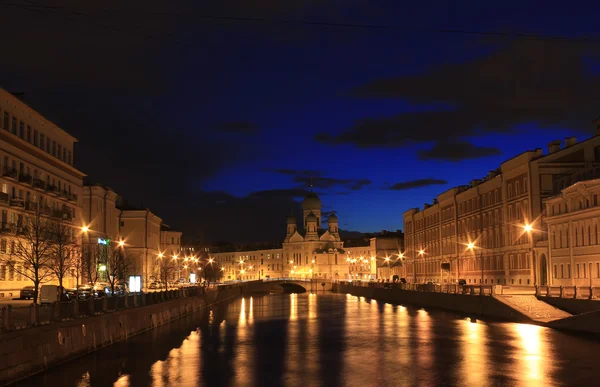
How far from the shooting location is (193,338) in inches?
1903

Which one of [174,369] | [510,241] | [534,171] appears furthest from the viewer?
[510,241]

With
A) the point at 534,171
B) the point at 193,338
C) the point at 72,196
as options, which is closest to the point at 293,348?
the point at 193,338

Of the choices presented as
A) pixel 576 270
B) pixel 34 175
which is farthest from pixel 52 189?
pixel 576 270

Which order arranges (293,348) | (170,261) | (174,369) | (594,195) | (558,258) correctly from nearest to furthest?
1. (174,369)
2. (293,348)
3. (594,195)
4. (558,258)
5. (170,261)

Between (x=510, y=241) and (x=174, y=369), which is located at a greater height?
(x=510, y=241)

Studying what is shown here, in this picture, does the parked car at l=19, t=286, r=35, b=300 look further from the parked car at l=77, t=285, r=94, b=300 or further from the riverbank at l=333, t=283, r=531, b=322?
the riverbank at l=333, t=283, r=531, b=322

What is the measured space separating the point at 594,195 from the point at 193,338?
3769 cm

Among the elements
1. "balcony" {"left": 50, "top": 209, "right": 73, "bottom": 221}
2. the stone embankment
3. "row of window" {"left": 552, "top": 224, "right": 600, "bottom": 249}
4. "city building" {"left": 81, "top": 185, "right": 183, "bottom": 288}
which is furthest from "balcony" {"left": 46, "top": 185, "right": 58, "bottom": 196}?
"row of window" {"left": 552, "top": 224, "right": 600, "bottom": 249}

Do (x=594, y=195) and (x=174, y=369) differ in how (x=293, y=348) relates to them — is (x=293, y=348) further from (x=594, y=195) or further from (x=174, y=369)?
(x=594, y=195)

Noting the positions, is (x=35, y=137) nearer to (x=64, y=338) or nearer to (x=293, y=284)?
(x=64, y=338)

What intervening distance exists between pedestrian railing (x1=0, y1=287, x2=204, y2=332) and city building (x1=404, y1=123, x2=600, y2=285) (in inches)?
1713

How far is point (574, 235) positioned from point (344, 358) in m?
38.5

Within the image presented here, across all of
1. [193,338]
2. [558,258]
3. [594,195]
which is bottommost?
[193,338]

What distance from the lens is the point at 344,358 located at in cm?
3606
